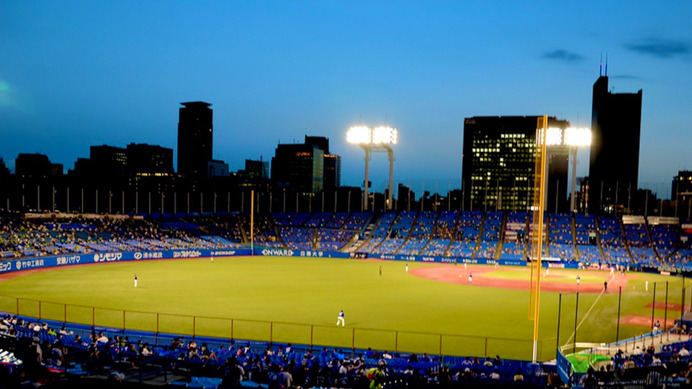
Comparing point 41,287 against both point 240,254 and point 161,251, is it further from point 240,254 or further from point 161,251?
point 240,254

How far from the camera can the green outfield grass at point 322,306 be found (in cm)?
2550

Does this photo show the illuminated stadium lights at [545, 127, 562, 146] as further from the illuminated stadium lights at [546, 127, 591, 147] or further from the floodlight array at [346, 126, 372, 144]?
the floodlight array at [346, 126, 372, 144]

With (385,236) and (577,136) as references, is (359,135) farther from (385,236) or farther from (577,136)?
(577,136)

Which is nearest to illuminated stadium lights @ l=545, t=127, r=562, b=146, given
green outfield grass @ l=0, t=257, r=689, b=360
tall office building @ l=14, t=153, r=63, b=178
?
green outfield grass @ l=0, t=257, r=689, b=360

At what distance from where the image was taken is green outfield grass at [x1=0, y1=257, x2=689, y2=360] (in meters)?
25.5

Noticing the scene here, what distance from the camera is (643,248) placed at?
222 ft

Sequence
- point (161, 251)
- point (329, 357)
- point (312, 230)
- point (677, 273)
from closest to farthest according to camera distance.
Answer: point (329, 357) → point (677, 273) → point (161, 251) → point (312, 230)

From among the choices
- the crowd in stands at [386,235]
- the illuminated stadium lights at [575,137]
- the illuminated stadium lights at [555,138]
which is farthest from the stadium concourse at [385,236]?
the illuminated stadium lights at [555,138]

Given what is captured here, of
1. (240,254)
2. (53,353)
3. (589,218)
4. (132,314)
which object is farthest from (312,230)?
(53,353)

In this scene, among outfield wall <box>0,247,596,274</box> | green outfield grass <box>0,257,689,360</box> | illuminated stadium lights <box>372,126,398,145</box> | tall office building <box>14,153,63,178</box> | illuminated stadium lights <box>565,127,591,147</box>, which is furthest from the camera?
A: tall office building <box>14,153,63,178</box>

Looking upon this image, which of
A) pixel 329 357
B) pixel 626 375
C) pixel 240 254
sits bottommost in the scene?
pixel 240 254

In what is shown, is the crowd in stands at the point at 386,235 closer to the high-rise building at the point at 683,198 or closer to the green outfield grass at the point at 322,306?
the green outfield grass at the point at 322,306

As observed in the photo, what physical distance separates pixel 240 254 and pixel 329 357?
54.5 metres

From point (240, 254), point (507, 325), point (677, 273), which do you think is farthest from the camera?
point (240, 254)
